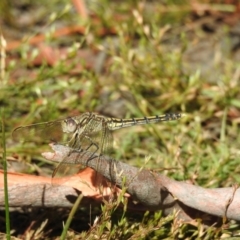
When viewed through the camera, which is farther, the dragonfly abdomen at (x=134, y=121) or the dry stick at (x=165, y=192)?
the dragonfly abdomen at (x=134, y=121)

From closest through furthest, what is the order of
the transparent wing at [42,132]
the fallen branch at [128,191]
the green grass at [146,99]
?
the fallen branch at [128,191]
the transparent wing at [42,132]
the green grass at [146,99]

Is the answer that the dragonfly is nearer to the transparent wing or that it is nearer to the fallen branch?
the transparent wing

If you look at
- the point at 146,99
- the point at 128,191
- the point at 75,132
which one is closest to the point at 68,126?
the point at 75,132

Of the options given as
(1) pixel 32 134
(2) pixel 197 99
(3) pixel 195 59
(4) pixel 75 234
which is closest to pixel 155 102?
(2) pixel 197 99

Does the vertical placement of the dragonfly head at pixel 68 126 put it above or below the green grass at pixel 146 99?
above

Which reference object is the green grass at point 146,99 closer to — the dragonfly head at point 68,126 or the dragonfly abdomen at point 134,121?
the dragonfly abdomen at point 134,121

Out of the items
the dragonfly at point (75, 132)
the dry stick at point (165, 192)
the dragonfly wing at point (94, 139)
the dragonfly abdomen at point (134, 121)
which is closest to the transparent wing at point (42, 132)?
the dragonfly at point (75, 132)

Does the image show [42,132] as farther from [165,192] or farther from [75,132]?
[165,192]
